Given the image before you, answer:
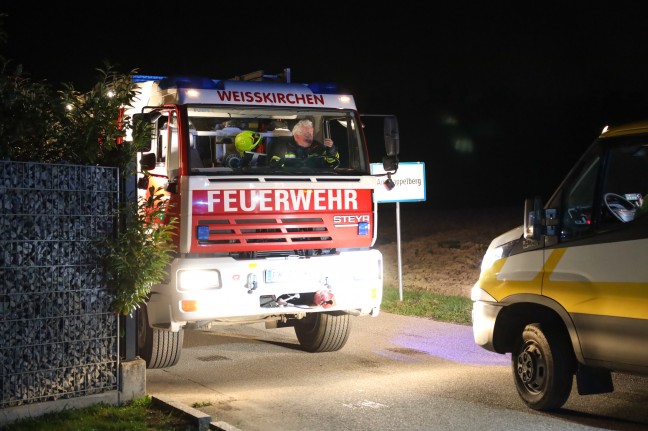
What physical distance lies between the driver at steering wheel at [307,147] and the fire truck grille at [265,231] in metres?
0.79

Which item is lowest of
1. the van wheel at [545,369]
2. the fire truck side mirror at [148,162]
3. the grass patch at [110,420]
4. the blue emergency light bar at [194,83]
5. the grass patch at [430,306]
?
the grass patch at [110,420]

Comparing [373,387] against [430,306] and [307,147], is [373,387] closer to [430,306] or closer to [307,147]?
[307,147]

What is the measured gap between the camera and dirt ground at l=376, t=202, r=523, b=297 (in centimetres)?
1750

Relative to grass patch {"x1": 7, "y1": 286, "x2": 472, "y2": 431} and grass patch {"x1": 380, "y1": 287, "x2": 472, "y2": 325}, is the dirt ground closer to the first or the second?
grass patch {"x1": 380, "y1": 287, "x2": 472, "y2": 325}

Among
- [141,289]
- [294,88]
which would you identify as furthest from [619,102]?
[141,289]

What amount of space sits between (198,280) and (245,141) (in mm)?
1667

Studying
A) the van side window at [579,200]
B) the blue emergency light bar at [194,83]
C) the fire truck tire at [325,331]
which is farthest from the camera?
the fire truck tire at [325,331]

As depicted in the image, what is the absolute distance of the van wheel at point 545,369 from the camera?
7.20m

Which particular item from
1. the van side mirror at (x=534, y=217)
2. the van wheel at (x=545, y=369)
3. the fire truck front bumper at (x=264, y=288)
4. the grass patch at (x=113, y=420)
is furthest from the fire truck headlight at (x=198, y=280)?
the van side mirror at (x=534, y=217)

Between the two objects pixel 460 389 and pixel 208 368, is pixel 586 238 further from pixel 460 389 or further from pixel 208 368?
pixel 208 368

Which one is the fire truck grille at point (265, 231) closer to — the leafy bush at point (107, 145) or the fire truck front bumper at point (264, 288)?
the fire truck front bumper at point (264, 288)

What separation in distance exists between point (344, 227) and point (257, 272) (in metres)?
1.11

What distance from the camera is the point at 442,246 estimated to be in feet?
73.2

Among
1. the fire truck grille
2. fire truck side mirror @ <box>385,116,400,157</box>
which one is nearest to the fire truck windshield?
fire truck side mirror @ <box>385,116,400,157</box>
